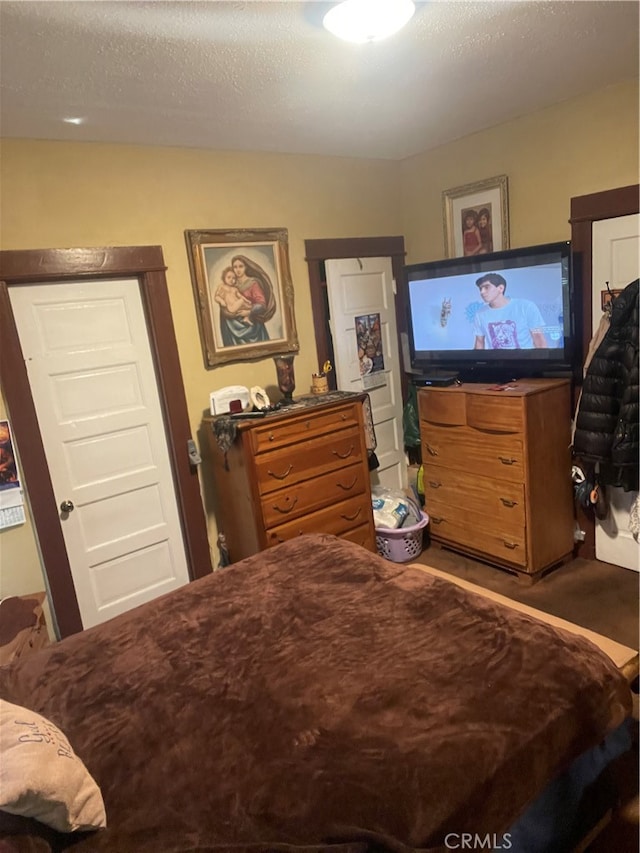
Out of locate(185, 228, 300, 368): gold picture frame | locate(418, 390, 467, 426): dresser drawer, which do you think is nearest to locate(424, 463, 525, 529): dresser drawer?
locate(418, 390, 467, 426): dresser drawer

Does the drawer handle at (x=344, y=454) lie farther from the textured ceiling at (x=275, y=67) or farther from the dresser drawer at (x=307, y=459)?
the textured ceiling at (x=275, y=67)

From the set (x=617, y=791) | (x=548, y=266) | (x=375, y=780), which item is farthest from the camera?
(x=548, y=266)

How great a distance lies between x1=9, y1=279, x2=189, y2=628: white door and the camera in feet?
8.98

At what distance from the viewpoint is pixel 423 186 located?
12.3 feet

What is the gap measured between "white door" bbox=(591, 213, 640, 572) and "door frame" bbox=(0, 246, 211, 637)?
2.23 meters

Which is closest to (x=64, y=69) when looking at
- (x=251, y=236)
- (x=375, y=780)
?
(x=251, y=236)

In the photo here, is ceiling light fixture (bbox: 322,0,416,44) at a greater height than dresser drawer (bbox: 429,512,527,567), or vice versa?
ceiling light fixture (bbox: 322,0,416,44)

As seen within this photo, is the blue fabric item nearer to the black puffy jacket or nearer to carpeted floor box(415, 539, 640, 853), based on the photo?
carpeted floor box(415, 539, 640, 853)

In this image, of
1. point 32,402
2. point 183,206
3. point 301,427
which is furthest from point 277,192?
point 32,402

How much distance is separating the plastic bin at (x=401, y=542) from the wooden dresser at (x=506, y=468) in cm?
21

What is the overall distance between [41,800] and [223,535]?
2.21m

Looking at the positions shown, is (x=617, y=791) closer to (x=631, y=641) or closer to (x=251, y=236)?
(x=631, y=641)

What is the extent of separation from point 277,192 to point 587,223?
171 cm

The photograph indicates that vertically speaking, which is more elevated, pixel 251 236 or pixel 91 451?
pixel 251 236
